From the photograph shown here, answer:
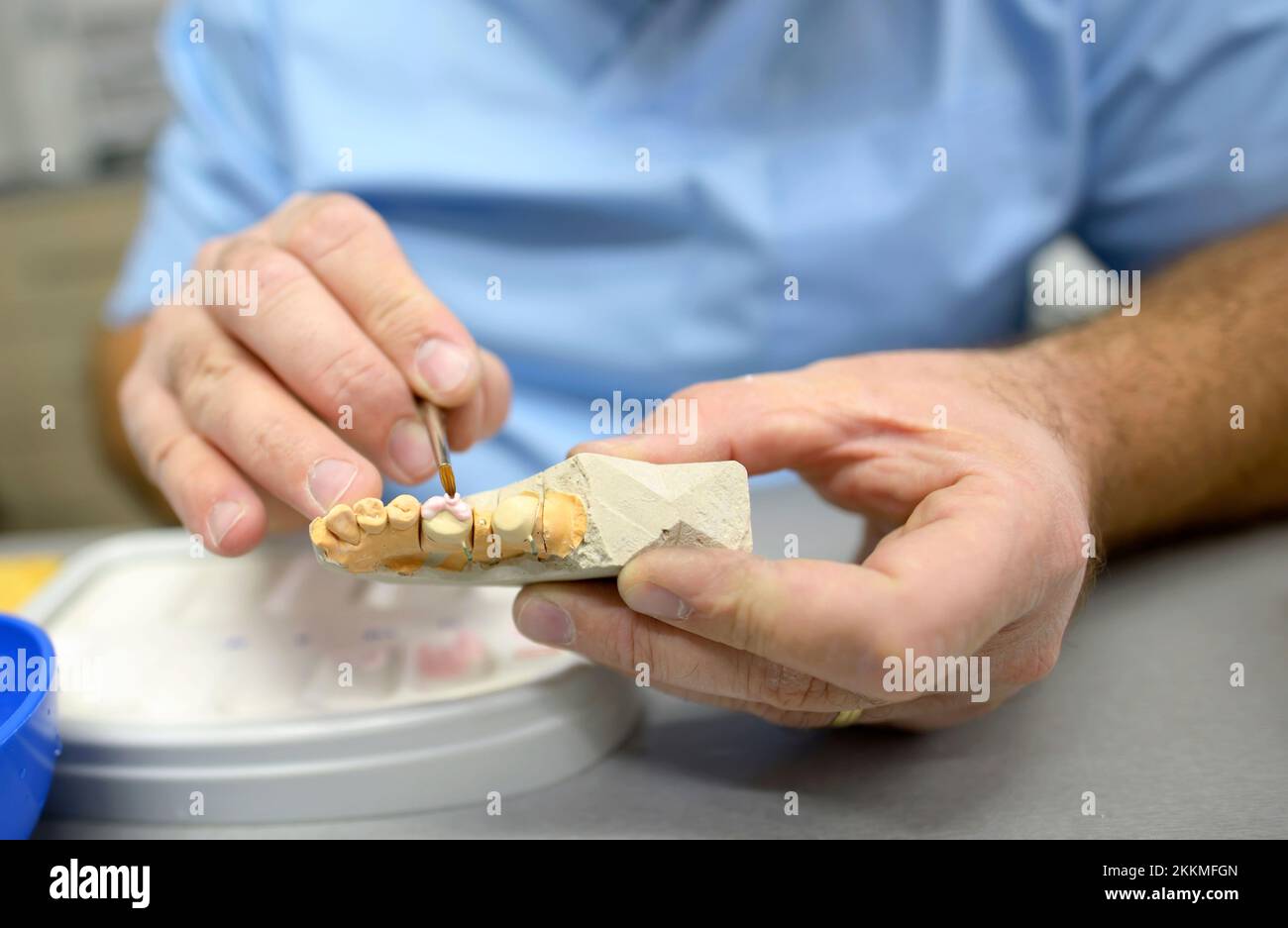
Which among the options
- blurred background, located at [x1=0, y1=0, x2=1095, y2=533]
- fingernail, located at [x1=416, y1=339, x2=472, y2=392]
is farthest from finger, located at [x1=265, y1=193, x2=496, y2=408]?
blurred background, located at [x1=0, y1=0, x2=1095, y2=533]

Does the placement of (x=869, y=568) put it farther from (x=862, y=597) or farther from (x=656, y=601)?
(x=656, y=601)

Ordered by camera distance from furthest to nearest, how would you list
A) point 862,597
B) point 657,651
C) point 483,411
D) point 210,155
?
point 210,155
point 483,411
point 657,651
point 862,597

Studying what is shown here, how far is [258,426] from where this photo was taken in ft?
2.68

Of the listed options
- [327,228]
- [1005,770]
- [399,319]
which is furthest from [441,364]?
[1005,770]

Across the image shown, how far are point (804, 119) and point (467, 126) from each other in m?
0.39

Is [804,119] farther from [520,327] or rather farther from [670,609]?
[670,609]

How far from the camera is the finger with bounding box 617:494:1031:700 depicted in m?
0.60

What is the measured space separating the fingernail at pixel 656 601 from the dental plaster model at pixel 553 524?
0.03 m

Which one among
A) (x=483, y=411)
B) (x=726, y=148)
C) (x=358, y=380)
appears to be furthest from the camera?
(x=726, y=148)

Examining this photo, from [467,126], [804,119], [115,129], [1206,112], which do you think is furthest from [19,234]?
[1206,112]

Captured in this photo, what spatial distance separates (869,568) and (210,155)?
42.8 inches

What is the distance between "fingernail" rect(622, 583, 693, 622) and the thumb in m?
0.11

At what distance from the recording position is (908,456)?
2.46 feet

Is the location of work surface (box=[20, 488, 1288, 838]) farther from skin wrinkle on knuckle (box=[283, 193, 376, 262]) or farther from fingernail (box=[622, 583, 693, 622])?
skin wrinkle on knuckle (box=[283, 193, 376, 262])
